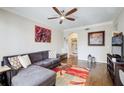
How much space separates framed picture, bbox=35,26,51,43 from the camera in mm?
4699

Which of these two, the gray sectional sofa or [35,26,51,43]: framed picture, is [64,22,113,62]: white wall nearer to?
[35,26,51,43]: framed picture

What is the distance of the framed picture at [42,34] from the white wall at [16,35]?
22 centimetres

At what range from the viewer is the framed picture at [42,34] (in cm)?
470

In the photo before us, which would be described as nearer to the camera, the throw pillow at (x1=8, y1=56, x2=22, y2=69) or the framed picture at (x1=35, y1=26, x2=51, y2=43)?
the throw pillow at (x1=8, y1=56, x2=22, y2=69)

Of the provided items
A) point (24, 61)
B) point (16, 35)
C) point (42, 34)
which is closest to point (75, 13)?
point (42, 34)

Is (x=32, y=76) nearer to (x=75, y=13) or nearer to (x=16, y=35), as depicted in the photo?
(x=16, y=35)

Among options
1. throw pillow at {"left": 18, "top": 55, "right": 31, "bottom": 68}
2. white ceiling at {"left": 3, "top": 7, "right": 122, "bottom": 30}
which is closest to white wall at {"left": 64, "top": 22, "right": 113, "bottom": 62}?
white ceiling at {"left": 3, "top": 7, "right": 122, "bottom": 30}

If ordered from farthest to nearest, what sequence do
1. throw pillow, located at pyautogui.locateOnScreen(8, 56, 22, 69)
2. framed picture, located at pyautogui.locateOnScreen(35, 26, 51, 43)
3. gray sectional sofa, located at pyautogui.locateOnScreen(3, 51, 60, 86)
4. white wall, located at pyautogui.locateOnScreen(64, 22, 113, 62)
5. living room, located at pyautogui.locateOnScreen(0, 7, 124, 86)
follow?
1. white wall, located at pyautogui.locateOnScreen(64, 22, 113, 62)
2. framed picture, located at pyautogui.locateOnScreen(35, 26, 51, 43)
3. living room, located at pyautogui.locateOnScreen(0, 7, 124, 86)
4. throw pillow, located at pyautogui.locateOnScreen(8, 56, 22, 69)
5. gray sectional sofa, located at pyautogui.locateOnScreen(3, 51, 60, 86)

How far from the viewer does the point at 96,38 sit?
19.5 feet

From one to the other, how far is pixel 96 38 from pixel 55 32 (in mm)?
2736
